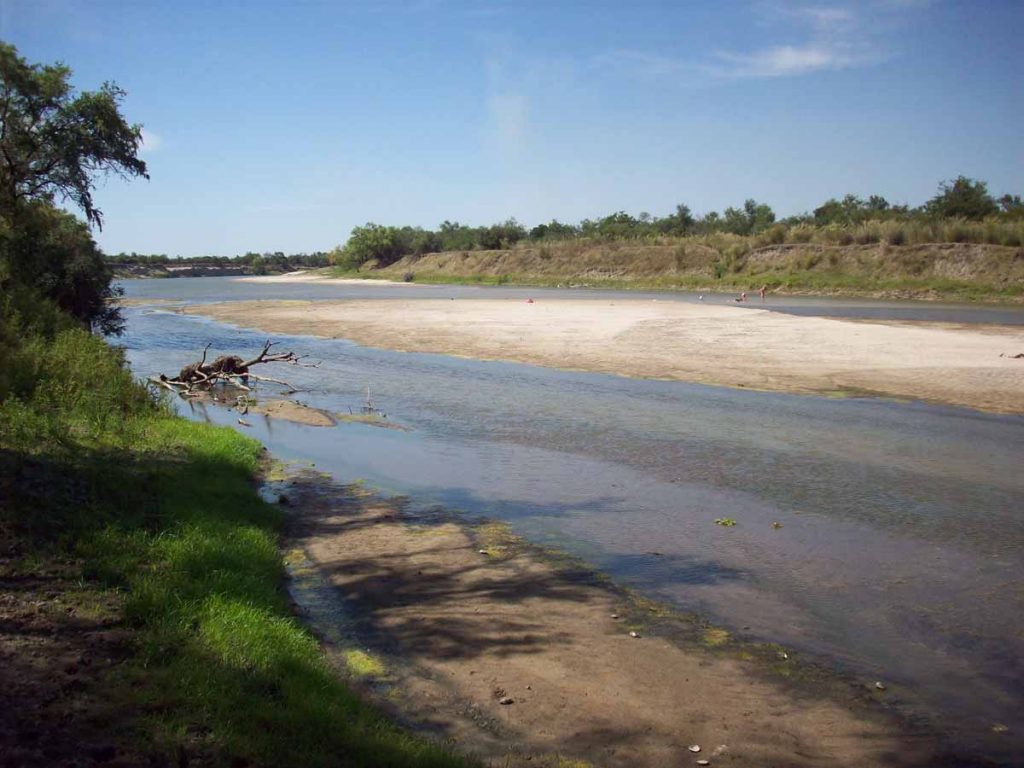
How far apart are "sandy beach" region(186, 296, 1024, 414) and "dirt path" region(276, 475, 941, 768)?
46.0 ft

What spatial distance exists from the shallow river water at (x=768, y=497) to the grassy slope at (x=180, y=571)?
3406mm

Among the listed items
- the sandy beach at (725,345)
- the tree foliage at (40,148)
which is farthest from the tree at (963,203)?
the tree foliage at (40,148)

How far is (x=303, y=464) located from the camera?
14734 millimetres

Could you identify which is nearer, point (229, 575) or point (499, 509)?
point (229, 575)

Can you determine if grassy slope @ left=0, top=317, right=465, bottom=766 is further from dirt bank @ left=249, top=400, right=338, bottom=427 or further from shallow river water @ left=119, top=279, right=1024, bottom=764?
dirt bank @ left=249, top=400, right=338, bottom=427

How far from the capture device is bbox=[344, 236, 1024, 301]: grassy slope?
5603cm

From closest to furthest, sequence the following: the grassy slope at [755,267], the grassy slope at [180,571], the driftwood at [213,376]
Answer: the grassy slope at [180,571]
the driftwood at [213,376]
the grassy slope at [755,267]

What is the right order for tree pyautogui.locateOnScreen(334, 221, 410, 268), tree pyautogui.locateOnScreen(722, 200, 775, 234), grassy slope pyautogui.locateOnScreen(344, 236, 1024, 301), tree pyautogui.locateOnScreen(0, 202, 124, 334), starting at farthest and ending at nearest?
1. tree pyautogui.locateOnScreen(334, 221, 410, 268)
2. tree pyautogui.locateOnScreen(722, 200, 775, 234)
3. grassy slope pyautogui.locateOnScreen(344, 236, 1024, 301)
4. tree pyautogui.locateOnScreen(0, 202, 124, 334)

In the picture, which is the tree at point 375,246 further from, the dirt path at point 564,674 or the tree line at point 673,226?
the dirt path at point 564,674

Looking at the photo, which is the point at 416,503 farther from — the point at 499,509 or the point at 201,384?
the point at 201,384

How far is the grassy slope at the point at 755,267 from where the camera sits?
56.0 m

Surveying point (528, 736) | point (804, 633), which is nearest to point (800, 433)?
point (804, 633)

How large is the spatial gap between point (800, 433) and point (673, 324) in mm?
20669

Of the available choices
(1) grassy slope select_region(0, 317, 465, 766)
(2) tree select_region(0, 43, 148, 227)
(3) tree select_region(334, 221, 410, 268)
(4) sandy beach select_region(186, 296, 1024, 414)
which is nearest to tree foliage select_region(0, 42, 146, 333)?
(2) tree select_region(0, 43, 148, 227)
